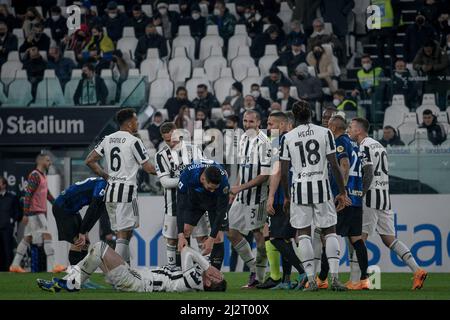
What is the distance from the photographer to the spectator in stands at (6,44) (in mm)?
24522

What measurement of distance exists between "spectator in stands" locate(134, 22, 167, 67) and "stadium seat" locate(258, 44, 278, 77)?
2.21 m

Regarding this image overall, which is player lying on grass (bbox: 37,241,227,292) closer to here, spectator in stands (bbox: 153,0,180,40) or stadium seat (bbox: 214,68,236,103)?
stadium seat (bbox: 214,68,236,103)

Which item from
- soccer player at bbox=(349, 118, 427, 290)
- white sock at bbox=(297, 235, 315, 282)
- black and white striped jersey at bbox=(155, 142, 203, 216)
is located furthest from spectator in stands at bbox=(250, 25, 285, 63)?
white sock at bbox=(297, 235, 315, 282)

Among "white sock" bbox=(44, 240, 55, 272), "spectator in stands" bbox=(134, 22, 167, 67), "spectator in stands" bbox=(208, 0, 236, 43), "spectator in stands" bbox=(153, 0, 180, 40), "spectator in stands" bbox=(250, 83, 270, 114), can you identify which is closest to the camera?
"white sock" bbox=(44, 240, 55, 272)

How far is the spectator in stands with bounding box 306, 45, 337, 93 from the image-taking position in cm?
2189

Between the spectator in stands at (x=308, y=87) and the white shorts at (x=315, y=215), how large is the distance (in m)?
9.10

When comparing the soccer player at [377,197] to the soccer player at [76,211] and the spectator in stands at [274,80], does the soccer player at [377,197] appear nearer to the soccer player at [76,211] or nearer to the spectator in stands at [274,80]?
the soccer player at [76,211]

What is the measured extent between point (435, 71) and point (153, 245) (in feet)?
20.6

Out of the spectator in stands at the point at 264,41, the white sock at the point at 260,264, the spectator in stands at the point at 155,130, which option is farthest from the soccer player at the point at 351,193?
the spectator in stands at the point at 264,41

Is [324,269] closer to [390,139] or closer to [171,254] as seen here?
[171,254]

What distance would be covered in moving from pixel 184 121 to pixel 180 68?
11.3ft

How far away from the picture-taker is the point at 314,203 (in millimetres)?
12164
